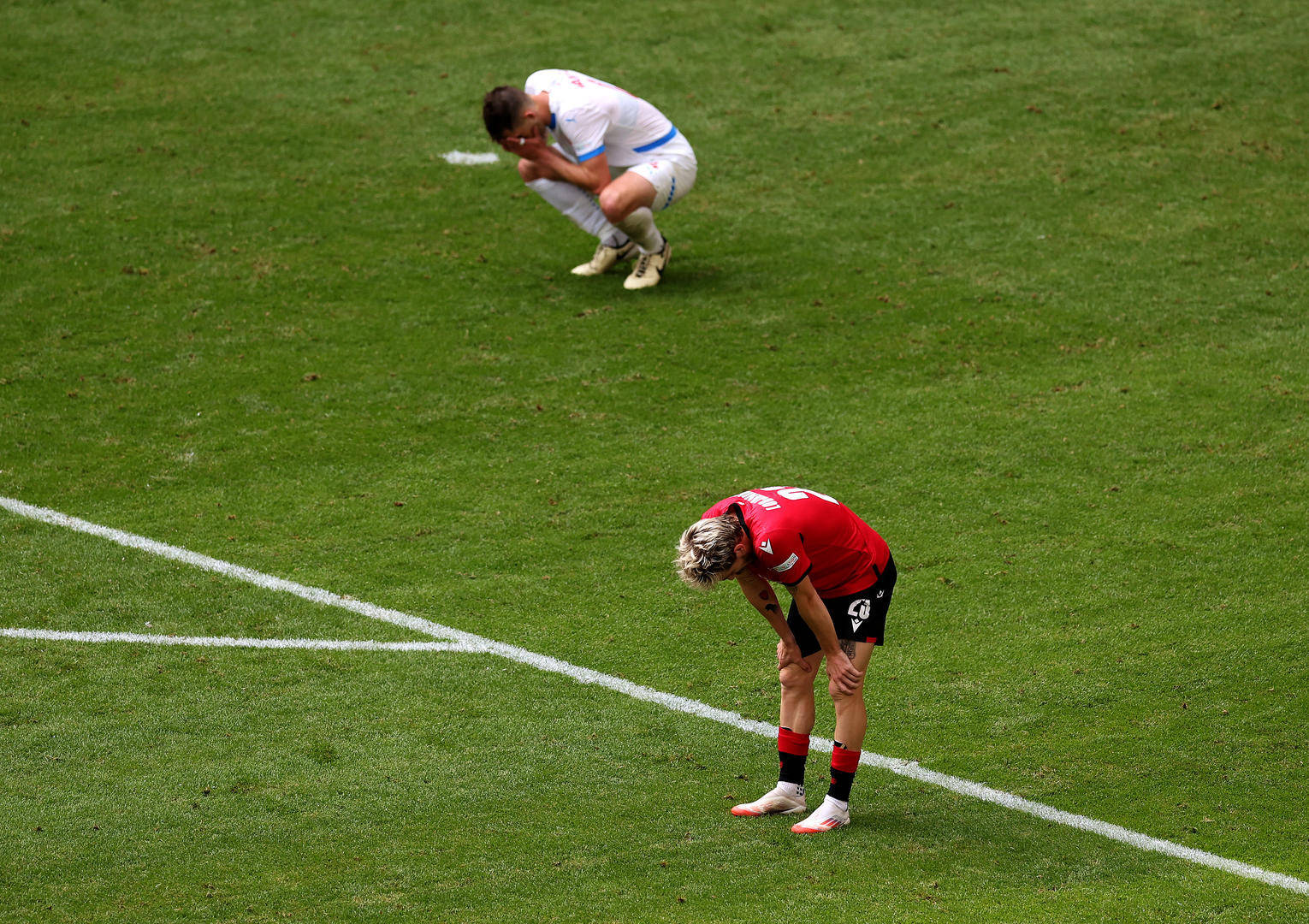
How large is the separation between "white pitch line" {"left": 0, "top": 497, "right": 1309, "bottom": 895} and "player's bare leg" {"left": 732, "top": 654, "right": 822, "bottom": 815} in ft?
2.10

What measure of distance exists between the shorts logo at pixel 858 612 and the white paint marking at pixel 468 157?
30.1 ft

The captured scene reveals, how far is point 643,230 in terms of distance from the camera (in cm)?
1084

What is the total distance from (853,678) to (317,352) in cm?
616

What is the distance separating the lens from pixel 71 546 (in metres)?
7.73

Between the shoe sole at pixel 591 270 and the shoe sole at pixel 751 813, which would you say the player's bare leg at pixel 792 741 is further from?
the shoe sole at pixel 591 270

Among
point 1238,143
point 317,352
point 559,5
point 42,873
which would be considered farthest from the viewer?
point 559,5

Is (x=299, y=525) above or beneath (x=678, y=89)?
beneath

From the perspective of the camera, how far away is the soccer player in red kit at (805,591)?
15.8 ft

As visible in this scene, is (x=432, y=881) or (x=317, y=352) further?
(x=317, y=352)

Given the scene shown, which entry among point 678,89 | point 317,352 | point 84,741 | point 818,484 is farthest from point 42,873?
point 678,89

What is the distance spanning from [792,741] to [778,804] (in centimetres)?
28

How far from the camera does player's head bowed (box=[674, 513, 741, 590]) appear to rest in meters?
4.70

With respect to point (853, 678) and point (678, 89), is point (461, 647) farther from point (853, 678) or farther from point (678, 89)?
point (678, 89)

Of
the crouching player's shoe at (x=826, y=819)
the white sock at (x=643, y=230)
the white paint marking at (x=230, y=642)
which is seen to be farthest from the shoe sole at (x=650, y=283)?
the crouching player's shoe at (x=826, y=819)
